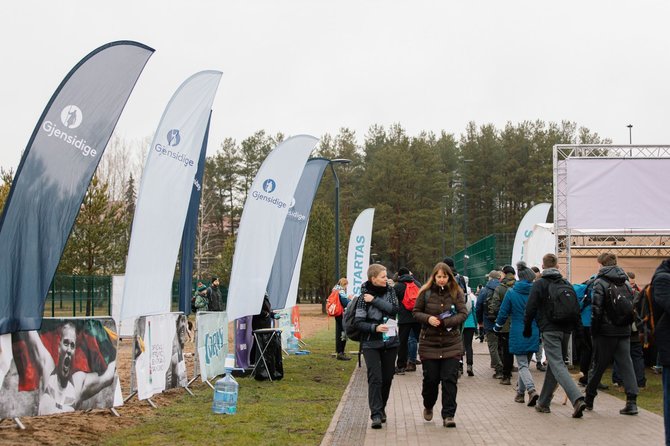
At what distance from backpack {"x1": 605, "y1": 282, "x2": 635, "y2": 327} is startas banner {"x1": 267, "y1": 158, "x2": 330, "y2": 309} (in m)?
8.00

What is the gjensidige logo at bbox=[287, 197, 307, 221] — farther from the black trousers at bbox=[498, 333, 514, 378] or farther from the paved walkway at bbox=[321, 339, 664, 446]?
the paved walkway at bbox=[321, 339, 664, 446]

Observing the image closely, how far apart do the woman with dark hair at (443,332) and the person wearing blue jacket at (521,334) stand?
1620 millimetres

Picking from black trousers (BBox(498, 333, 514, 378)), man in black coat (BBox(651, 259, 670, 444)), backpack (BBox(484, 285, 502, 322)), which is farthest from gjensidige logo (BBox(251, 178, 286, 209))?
man in black coat (BBox(651, 259, 670, 444))

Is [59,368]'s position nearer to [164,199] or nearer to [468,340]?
[164,199]

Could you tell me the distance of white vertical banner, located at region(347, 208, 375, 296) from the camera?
27.0 metres

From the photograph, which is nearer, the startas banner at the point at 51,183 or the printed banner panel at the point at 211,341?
the startas banner at the point at 51,183

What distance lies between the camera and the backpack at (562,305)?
9961 mm

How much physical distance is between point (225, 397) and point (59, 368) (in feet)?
7.21

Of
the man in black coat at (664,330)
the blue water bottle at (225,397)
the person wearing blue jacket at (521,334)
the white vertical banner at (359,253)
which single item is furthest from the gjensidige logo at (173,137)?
the white vertical banner at (359,253)

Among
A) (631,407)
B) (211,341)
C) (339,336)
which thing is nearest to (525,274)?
(631,407)

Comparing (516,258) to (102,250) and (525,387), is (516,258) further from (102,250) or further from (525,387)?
(102,250)

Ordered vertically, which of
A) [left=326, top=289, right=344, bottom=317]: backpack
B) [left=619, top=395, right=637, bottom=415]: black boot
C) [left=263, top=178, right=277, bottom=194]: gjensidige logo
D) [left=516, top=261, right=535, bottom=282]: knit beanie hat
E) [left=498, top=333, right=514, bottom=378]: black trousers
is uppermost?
[left=263, top=178, right=277, bottom=194]: gjensidige logo

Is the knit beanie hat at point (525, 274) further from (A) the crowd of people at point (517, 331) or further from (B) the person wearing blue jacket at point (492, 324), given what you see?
(B) the person wearing blue jacket at point (492, 324)

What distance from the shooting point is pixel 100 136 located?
30.4 ft
